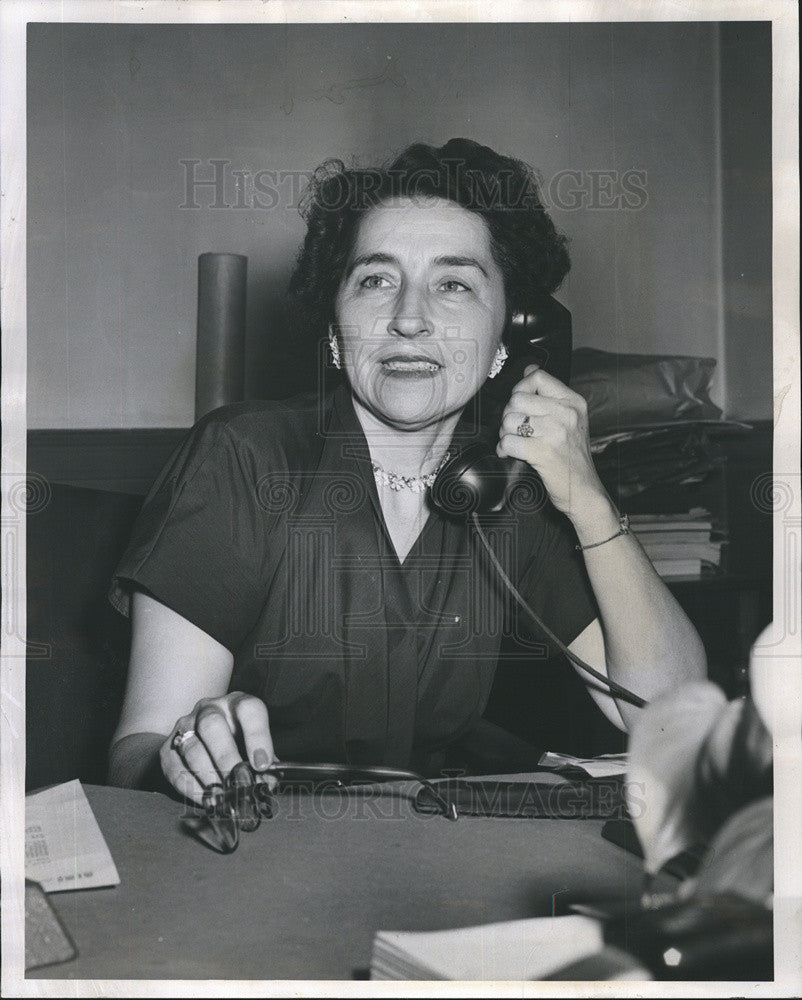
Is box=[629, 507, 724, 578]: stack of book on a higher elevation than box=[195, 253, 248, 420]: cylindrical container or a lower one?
lower

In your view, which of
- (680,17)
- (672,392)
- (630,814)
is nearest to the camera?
(630,814)

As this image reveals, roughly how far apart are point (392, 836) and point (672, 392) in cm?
52

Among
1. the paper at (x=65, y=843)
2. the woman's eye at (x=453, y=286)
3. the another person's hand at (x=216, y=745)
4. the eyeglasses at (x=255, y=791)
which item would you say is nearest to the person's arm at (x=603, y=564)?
the woman's eye at (x=453, y=286)

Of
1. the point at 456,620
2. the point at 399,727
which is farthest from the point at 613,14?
the point at 399,727

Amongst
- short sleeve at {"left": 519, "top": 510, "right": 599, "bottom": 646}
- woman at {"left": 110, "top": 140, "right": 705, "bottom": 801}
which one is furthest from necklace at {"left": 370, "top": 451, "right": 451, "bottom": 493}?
short sleeve at {"left": 519, "top": 510, "right": 599, "bottom": 646}

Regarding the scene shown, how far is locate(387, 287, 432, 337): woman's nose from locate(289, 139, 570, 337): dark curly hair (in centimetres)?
7

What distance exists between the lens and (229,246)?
34.2 inches

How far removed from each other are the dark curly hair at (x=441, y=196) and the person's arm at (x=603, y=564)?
0.40ft

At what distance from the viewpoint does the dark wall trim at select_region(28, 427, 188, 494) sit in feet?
2.80

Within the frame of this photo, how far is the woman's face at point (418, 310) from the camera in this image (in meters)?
0.84

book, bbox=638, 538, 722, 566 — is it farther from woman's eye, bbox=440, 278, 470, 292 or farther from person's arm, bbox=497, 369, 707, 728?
woman's eye, bbox=440, 278, 470, 292

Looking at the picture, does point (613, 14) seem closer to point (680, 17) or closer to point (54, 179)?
point (680, 17)

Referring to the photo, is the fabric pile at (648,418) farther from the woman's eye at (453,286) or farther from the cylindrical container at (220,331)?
the cylindrical container at (220,331)

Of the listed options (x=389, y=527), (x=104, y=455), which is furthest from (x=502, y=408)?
(x=104, y=455)
